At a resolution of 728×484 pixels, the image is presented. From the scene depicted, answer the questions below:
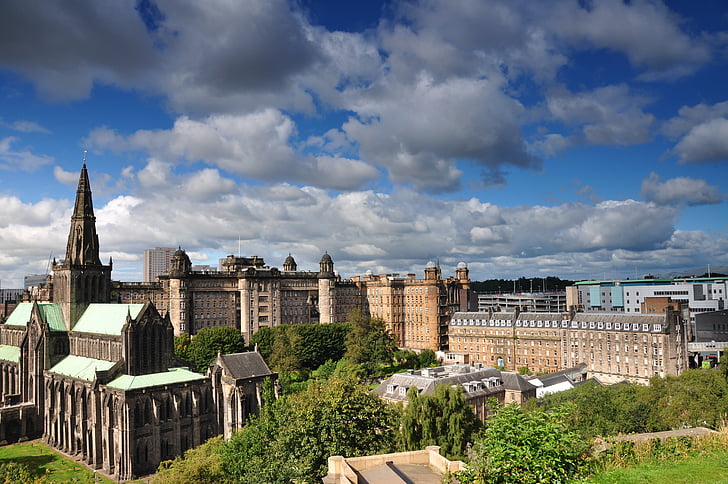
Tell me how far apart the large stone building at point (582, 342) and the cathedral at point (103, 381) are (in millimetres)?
70274

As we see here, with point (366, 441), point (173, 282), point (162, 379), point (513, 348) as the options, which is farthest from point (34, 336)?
point (513, 348)

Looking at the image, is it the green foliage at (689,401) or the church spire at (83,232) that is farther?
the church spire at (83,232)

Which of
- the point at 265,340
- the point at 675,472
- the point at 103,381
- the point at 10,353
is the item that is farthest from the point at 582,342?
the point at 10,353

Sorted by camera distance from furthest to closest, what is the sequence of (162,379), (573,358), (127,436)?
1. (573,358)
2. (162,379)
3. (127,436)

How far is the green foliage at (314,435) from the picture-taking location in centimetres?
3519

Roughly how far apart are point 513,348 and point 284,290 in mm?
65965

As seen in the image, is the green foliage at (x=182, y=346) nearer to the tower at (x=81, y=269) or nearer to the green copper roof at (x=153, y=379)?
the tower at (x=81, y=269)

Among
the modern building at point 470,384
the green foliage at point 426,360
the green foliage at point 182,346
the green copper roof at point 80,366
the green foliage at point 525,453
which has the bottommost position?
the green foliage at point 426,360

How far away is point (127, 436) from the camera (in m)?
65.7

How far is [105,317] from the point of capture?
82.4 meters

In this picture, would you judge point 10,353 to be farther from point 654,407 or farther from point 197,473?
point 654,407

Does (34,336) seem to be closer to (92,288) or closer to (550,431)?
(92,288)

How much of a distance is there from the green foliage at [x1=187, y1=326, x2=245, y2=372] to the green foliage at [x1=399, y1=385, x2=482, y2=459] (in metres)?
73.9

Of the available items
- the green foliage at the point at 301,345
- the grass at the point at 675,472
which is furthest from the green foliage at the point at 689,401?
the green foliage at the point at 301,345
